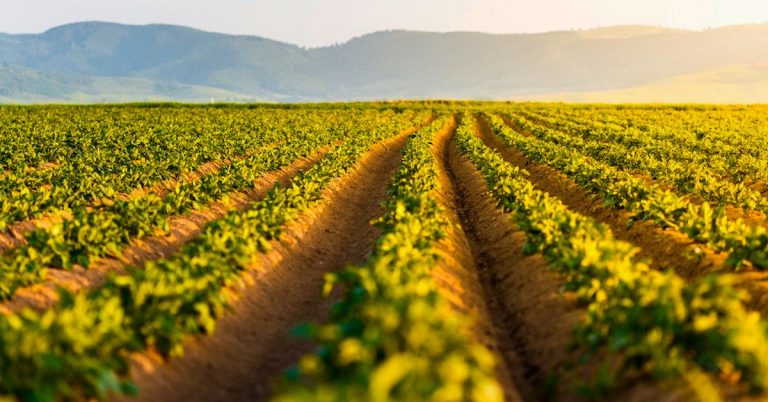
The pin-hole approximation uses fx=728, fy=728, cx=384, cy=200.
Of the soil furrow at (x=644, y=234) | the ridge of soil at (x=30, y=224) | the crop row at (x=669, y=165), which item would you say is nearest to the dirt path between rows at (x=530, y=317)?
the soil furrow at (x=644, y=234)

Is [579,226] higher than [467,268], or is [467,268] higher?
[579,226]

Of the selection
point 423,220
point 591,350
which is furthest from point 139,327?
point 423,220

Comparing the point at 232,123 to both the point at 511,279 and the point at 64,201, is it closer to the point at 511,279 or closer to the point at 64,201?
the point at 64,201

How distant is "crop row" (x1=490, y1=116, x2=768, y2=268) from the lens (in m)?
11.1

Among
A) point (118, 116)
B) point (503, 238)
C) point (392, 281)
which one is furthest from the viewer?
point (118, 116)

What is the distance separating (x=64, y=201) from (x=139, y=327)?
29.2 feet

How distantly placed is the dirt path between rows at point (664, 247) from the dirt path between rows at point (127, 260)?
7.98m

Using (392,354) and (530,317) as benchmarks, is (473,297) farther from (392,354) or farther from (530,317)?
(392,354)

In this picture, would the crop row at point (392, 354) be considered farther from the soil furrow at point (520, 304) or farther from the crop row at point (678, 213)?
the crop row at point (678, 213)

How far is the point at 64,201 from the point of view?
1527 cm

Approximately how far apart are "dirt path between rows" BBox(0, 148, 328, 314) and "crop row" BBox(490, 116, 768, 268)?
8499 mm

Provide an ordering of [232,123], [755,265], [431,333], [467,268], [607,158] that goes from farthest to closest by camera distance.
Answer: [232,123]
[607,158]
[467,268]
[755,265]
[431,333]

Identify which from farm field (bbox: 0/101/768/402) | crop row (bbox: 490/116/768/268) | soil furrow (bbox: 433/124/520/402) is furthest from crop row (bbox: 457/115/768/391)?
crop row (bbox: 490/116/768/268)

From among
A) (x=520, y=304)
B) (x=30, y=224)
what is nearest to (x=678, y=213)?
(x=520, y=304)
